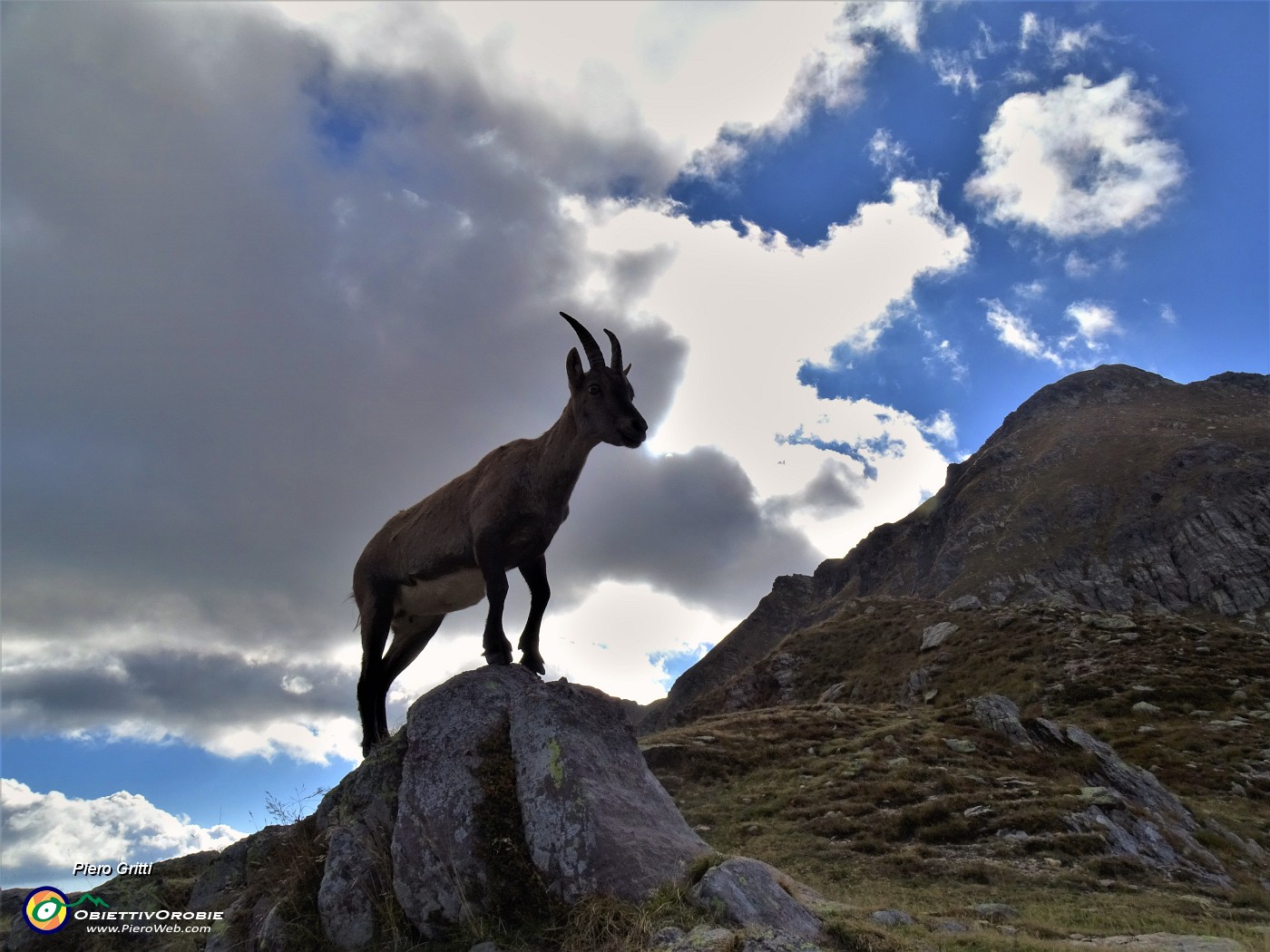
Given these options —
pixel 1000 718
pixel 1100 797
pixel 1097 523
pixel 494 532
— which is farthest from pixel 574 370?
pixel 1097 523

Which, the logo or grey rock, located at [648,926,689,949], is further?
the logo

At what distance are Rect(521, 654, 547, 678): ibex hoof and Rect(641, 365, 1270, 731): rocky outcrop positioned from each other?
57509 millimetres

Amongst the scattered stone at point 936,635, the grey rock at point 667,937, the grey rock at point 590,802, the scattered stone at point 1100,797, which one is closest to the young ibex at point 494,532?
the grey rock at point 590,802

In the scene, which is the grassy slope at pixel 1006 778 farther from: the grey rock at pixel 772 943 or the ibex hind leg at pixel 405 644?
the ibex hind leg at pixel 405 644

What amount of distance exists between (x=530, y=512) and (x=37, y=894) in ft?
35.0

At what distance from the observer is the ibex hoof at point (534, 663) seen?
10.4 m

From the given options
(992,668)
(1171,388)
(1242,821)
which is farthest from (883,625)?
(1171,388)

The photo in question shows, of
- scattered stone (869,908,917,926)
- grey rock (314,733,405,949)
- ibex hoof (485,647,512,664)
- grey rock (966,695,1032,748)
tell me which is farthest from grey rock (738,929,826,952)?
grey rock (966,695,1032,748)

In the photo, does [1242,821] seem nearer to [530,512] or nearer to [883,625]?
[530,512]

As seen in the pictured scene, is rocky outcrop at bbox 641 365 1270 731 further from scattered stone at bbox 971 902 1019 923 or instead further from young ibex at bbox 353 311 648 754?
young ibex at bbox 353 311 648 754

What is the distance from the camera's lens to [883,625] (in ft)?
236

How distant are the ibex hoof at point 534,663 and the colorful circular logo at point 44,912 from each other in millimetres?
8862

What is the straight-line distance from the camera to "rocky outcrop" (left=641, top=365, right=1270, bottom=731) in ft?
366

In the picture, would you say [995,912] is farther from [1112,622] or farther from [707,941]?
[1112,622]
